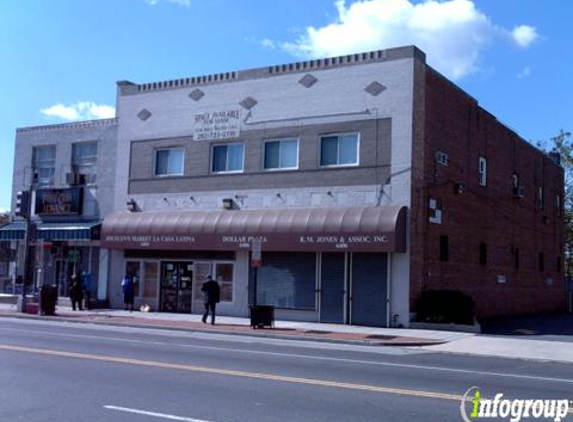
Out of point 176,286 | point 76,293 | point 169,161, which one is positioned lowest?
point 76,293

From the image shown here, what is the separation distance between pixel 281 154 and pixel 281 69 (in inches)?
133

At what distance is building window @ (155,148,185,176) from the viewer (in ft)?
97.2

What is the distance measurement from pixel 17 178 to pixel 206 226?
1291 cm

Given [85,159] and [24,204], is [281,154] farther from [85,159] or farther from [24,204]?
[85,159]

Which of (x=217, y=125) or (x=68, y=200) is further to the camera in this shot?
(x=68, y=200)

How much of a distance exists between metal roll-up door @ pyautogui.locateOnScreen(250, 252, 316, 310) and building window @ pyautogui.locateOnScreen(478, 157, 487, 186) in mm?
9424

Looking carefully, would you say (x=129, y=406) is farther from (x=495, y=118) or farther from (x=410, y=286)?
(x=495, y=118)

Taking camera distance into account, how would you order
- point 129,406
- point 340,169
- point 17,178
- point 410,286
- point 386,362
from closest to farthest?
point 129,406
point 386,362
point 410,286
point 340,169
point 17,178

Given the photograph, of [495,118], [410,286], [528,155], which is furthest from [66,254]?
[528,155]

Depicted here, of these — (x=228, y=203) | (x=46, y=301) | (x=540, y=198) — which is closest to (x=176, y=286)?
(x=228, y=203)

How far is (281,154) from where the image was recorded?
2709 centimetres

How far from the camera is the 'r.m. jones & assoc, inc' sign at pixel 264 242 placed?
23.8m

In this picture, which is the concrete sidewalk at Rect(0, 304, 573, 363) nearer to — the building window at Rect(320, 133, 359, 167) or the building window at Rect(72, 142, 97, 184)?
the building window at Rect(320, 133, 359, 167)

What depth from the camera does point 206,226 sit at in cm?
2738
